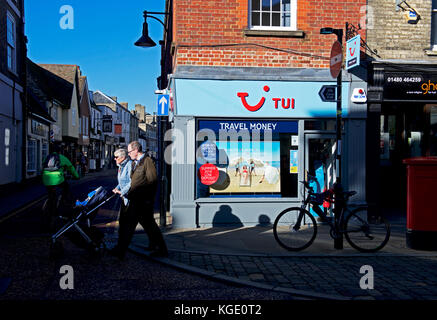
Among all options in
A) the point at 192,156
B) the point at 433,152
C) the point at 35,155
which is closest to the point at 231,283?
the point at 192,156

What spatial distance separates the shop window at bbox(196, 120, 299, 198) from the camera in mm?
9539

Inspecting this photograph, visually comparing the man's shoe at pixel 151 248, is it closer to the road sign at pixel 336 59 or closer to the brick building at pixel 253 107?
the brick building at pixel 253 107

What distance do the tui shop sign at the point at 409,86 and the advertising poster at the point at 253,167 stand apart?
2.94 metres

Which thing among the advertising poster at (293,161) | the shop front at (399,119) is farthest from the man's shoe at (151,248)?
the shop front at (399,119)

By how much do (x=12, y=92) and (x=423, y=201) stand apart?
17058mm

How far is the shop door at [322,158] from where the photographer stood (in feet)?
32.4

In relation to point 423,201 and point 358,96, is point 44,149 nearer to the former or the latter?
point 358,96

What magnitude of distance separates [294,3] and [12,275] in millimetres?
8161

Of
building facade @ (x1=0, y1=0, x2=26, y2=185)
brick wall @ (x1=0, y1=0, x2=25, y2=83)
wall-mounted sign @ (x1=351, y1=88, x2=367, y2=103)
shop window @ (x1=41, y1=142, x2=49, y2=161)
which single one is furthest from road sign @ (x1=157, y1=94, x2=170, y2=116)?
shop window @ (x1=41, y1=142, x2=49, y2=161)

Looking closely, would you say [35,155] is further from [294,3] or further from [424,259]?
[424,259]

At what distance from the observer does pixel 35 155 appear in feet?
80.5

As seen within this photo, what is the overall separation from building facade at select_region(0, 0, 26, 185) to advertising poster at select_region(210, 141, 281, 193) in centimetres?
1124

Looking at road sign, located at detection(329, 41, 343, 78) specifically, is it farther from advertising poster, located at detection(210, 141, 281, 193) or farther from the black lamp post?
the black lamp post

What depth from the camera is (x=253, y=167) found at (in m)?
9.78
